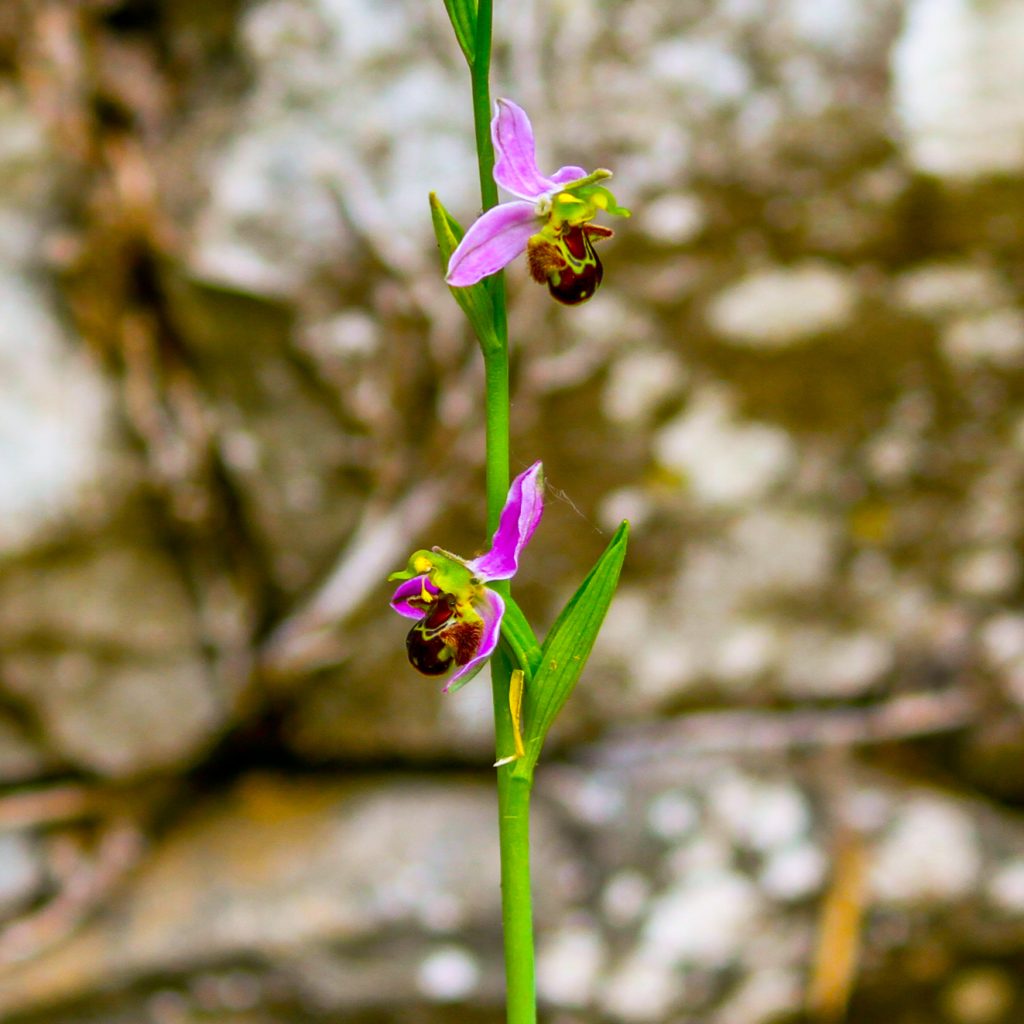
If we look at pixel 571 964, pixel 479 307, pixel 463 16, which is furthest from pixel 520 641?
pixel 571 964

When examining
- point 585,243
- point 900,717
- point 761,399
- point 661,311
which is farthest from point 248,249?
point 900,717

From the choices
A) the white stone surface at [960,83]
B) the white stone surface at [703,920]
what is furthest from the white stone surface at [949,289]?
the white stone surface at [703,920]

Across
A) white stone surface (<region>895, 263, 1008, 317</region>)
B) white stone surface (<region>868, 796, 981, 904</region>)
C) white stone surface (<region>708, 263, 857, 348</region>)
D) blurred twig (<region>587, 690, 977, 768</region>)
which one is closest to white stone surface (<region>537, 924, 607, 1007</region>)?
blurred twig (<region>587, 690, 977, 768</region>)

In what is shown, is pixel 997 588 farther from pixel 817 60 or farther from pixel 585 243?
pixel 585 243

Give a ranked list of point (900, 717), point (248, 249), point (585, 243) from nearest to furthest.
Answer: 1. point (585, 243)
2. point (248, 249)
3. point (900, 717)

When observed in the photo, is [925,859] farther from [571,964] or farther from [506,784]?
[506,784]

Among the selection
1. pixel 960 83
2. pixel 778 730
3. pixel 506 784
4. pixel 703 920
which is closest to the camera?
pixel 506 784
